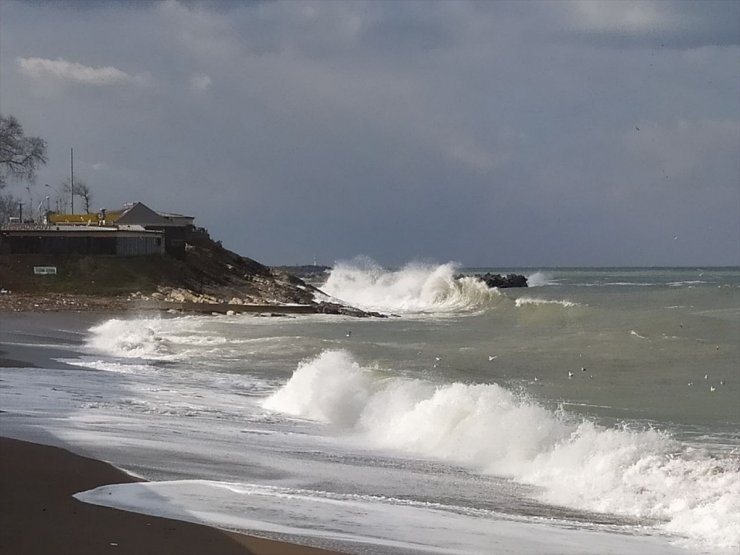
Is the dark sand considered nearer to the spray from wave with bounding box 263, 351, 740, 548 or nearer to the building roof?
the spray from wave with bounding box 263, 351, 740, 548

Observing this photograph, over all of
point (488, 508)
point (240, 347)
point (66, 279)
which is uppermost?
point (66, 279)

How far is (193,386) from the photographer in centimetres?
2130

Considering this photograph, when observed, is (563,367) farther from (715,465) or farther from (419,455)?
(715,465)

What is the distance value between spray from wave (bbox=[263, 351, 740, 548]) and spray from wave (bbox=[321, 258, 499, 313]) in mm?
48203

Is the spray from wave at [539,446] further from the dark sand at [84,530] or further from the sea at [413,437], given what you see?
the dark sand at [84,530]

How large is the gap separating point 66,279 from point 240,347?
79.0ft

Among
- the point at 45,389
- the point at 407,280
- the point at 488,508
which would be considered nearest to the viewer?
the point at 488,508

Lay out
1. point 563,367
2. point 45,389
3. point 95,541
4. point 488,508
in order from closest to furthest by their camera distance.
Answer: point 95,541 < point 488,508 < point 45,389 < point 563,367

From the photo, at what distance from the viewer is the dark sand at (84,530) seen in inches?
320

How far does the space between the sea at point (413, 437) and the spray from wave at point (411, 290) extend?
1549 inches

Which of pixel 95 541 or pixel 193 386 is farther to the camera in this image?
pixel 193 386

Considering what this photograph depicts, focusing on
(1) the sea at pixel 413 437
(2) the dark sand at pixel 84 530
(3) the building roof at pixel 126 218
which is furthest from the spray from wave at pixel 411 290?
(2) the dark sand at pixel 84 530

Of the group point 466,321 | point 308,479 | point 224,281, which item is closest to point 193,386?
point 308,479

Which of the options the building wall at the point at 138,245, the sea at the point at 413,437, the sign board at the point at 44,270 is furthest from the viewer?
the building wall at the point at 138,245
